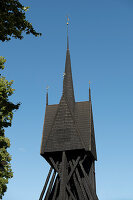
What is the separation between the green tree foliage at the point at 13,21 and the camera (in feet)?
42.3

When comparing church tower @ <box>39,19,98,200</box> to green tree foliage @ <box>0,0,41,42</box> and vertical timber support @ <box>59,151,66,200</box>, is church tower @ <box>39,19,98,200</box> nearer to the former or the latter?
vertical timber support @ <box>59,151,66,200</box>

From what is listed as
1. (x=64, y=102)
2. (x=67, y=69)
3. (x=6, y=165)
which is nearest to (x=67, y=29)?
(x=67, y=69)

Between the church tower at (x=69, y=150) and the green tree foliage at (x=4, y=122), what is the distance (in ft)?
43.5

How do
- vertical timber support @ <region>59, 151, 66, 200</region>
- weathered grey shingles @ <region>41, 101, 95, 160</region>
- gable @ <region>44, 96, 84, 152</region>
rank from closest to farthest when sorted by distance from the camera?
vertical timber support @ <region>59, 151, 66, 200</region> → gable @ <region>44, 96, 84, 152</region> → weathered grey shingles @ <region>41, 101, 95, 160</region>

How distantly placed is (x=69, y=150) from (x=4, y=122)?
53.1 ft

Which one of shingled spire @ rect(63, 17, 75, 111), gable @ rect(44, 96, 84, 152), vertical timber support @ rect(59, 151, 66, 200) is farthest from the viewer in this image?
shingled spire @ rect(63, 17, 75, 111)

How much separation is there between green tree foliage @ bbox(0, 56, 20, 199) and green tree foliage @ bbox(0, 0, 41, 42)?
283 centimetres

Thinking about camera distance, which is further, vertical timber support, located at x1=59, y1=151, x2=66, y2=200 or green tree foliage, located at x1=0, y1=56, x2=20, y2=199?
vertical timber support, located at x1=59, y1=151, x2=66, y2=200

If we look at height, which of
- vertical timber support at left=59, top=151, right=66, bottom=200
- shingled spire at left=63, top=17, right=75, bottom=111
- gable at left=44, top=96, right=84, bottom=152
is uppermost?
shingled spire at left=63, top=17, right=75, bottom=111

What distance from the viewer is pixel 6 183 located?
15805mm

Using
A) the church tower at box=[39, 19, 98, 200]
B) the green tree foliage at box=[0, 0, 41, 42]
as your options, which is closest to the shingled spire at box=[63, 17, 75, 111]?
the church tower at box=[39, 19, 98, 200]

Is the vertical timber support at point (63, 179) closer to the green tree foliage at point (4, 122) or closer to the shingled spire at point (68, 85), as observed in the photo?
the shingled spire at point (68, 85)

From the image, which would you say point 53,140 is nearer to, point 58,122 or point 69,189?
point 58,122

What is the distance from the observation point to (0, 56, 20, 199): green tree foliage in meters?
14.6
